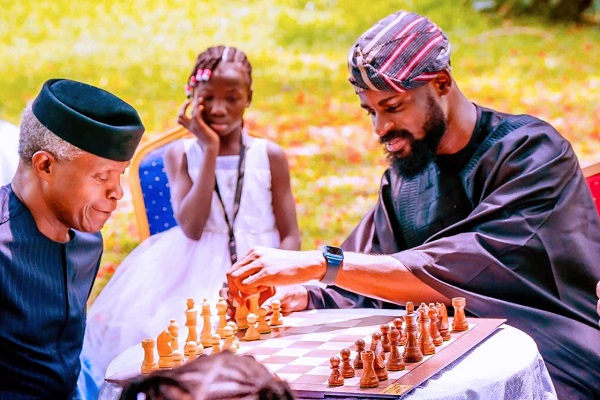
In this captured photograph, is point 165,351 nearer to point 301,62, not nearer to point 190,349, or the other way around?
point 190,349

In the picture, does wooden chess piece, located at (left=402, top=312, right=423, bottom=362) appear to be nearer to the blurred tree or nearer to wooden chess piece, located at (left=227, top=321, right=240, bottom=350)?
wooden chess piece, located at (left=227, top=321, right=240, bottom=350)

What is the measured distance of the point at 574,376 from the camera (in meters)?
3.62

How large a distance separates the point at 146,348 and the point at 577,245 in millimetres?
1739

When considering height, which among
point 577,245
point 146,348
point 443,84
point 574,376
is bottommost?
point 574,376

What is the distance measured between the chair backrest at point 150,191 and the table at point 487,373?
194 centimetres

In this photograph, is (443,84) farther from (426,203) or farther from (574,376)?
(574,376)

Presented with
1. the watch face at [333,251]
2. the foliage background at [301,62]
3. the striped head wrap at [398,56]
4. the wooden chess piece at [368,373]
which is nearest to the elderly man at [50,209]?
the watch face at [333,251]

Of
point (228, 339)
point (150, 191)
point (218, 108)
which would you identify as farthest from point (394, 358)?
point (150, 191)

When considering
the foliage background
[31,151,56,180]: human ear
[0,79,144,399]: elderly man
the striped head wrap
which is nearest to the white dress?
[0,79,144,399]: elderly man

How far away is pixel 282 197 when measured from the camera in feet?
17.5

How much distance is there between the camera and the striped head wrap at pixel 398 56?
4.04m

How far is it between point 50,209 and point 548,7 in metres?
6.93

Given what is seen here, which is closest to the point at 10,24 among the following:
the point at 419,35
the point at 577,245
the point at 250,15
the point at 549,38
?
the point at 250,15

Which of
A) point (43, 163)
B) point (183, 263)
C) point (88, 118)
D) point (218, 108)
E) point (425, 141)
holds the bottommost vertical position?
point (183, 263)
